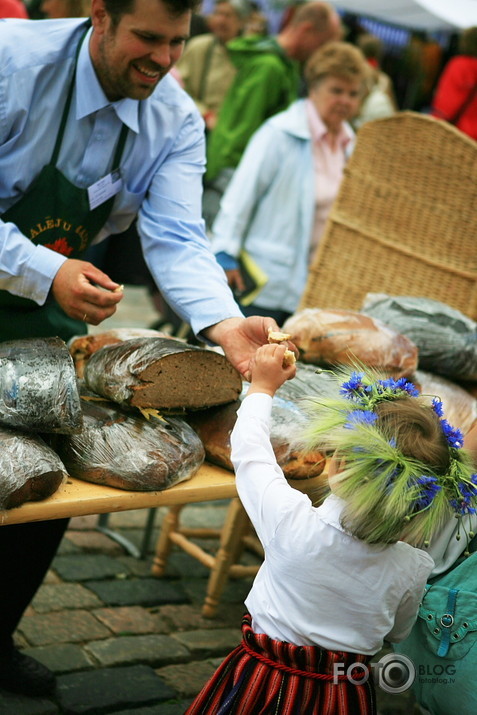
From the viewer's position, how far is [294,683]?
182 centimetres

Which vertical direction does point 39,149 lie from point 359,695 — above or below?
above

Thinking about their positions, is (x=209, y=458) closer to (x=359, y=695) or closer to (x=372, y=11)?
(x=359, y=695)

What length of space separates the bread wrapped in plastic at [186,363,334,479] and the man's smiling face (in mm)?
913

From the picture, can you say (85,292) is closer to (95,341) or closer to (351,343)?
(95,341)

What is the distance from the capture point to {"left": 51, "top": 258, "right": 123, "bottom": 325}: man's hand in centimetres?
204

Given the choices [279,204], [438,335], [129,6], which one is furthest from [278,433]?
[279,204]

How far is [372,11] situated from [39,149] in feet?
24.1

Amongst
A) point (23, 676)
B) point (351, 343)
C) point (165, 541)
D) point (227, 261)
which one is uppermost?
point (351, 343)

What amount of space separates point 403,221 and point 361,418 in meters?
2.24

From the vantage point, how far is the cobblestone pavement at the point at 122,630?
8.80 ft

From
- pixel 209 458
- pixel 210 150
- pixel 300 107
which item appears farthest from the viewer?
pixel 210 150

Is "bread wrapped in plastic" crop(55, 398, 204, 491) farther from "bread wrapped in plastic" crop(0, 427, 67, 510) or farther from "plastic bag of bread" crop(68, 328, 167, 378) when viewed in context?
"plastic bag of bread" crop(68, 328, 167, 378)

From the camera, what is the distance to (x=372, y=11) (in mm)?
8797

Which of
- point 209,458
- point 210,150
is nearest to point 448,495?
point 209,458
